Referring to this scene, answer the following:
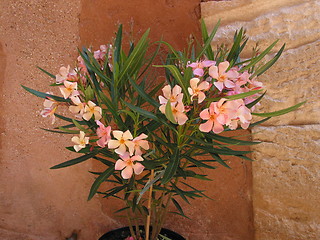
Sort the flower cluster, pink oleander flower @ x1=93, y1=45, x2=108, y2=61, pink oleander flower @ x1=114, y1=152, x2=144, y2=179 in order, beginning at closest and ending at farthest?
the flower cluster < pink oleander flower @ x1=114, y1=152, x2=144, y2=179 < pink oleander flower @ x1=93, y1=45, x2=108, y2=61

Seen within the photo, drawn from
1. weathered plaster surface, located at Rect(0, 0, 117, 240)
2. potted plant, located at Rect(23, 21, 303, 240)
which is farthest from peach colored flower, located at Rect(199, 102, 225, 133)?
weathered plaster surface, located at Rect(0, 0, 117, 240)

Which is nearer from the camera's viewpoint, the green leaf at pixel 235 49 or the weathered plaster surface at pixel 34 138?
the green leaf at pixel 235 49

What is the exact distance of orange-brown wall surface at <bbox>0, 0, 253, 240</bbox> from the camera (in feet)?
5.66

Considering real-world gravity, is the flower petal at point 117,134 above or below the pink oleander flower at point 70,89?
below

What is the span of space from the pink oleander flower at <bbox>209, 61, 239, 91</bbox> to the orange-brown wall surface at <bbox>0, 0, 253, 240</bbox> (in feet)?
2.39

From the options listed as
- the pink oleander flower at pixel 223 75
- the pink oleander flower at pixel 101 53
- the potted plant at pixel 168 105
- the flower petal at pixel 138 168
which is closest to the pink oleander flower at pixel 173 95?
the potted plant at pixel 168 105

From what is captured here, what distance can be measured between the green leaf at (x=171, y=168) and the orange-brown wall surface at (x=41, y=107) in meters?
0.56

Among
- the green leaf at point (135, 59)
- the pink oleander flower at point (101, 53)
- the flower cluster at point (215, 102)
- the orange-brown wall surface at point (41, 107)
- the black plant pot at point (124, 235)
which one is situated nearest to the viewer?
the flower cluster at point (215, 102)

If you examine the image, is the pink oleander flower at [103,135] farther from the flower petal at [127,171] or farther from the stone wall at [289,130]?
the stone wall at [289,130]

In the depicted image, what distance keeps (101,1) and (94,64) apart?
0.65m

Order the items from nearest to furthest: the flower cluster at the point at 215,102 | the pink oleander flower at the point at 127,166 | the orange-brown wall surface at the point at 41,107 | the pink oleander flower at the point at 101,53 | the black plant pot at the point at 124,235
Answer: the flower cluster at the point at 215,102 → the pink oleander flower at the point at 127,166 → the pink oleander flower at the point at 101,53 → the black plant pot at the point at 124,235 → the orange-brown wall surface at the point at 41,107

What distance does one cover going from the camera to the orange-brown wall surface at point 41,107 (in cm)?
173

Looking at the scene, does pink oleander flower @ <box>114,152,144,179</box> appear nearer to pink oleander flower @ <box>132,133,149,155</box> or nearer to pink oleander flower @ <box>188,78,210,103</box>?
pink oleander flower @ <box>132,133,149,155</box>

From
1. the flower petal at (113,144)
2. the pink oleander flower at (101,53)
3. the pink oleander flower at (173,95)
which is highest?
the pink oleander flower at (101,53)
